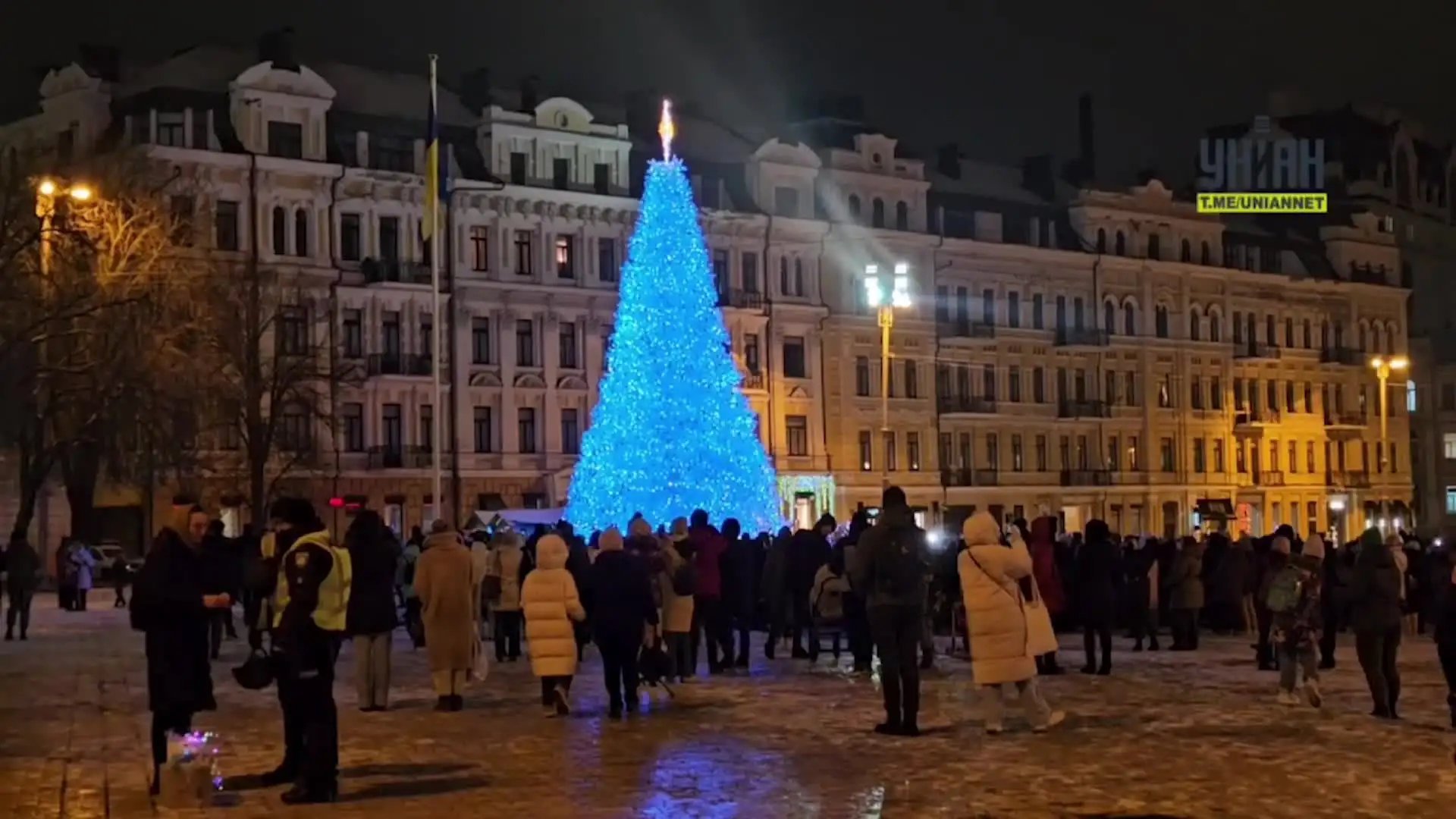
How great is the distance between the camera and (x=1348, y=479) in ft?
298

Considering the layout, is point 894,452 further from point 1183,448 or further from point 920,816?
point 920,816

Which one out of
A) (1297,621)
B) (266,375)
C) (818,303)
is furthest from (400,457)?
(1297,621)

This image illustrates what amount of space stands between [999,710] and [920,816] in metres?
4.34

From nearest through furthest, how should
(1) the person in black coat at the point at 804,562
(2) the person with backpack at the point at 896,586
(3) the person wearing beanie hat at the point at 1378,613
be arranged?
(2) the person with backpack at the point at 896,586, (3) the person wearing beanie hat at the point at 1378,613, (1) the person in black coat at the point at 804,562

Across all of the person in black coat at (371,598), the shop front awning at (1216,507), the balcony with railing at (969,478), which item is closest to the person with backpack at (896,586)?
the person in black coat at (371,598)

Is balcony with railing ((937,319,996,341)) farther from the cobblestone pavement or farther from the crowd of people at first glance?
the cobblestone pavement

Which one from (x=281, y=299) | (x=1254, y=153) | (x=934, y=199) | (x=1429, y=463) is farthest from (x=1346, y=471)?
(x=281, y=299)

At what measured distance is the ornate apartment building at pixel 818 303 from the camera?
5812 centimetres

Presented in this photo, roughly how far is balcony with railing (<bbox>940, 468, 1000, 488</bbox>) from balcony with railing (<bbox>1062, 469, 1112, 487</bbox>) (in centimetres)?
406

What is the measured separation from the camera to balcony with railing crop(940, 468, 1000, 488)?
73.4 meters

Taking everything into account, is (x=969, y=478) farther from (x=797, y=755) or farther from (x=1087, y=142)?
(x=797, y=755)

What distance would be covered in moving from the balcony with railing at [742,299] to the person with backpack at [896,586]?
51.1 m

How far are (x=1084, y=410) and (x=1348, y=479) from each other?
18329 mm

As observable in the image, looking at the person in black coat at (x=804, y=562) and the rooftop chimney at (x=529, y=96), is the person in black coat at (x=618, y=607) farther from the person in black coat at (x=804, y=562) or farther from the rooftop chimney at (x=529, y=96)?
the rooftop chimney at (x=529, y=96)
